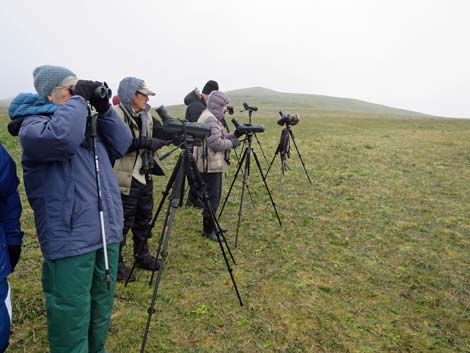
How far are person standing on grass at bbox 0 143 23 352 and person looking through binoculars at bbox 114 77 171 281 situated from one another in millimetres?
1736

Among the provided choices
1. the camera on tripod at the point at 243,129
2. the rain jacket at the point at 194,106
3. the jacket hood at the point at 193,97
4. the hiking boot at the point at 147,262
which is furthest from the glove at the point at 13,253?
the jacket hood at the point at 193,97

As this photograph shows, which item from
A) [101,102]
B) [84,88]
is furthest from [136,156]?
[84,88]

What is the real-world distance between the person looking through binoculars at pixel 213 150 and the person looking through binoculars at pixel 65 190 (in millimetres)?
3082

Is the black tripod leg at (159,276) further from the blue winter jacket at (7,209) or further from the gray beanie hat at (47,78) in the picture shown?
the gray beanie hat at (47,78)

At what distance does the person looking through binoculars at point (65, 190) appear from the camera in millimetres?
2529

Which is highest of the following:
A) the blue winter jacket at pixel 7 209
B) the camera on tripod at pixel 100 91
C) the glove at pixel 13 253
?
the camera on tripod at pixel 100 91

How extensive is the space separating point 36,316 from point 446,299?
18.6 feet

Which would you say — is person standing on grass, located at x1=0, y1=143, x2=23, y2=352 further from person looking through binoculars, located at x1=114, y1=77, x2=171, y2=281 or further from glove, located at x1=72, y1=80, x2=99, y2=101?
person looking through binoculars, located at x1=114, y1=77, x2=171, y2=281

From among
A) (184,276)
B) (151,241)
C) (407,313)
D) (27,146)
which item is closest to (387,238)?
(407,313)

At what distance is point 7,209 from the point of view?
263 cm

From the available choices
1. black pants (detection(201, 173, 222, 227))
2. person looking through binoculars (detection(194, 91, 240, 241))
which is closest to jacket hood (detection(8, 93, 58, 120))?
person looking through binoculars (detection(194, 91, 240, 241))

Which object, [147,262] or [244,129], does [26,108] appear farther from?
[244,129]

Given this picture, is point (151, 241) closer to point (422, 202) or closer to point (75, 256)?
point (75, 256)

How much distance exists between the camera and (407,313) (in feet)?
14.4
